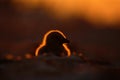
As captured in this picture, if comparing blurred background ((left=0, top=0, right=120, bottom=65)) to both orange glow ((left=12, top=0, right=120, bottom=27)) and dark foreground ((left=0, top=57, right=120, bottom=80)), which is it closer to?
orange glow ((left=12, top=0, right=120, bottom=27))

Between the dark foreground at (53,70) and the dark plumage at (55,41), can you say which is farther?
the dark plumage at (55,41)

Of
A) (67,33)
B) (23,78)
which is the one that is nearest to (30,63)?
(23,78)

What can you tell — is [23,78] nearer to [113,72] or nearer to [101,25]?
[113,72]

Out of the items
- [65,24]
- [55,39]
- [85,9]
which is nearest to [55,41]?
[55,39]

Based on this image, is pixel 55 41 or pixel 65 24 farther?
pixel 65 24

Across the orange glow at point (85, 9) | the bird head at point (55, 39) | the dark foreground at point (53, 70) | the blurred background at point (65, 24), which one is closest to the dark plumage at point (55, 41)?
the bird head at point (55, 39)

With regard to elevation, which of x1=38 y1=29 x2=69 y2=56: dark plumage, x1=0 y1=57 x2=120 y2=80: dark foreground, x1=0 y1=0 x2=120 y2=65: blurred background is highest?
x1=0 y1=0 x2=120 y2=65: blurred background

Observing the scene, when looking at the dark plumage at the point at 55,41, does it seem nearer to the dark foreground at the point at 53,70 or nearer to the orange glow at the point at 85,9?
the dark foreground at the point at 53,70

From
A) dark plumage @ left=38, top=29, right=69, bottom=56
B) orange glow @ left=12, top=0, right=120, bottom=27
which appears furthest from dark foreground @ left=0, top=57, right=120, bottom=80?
orange glow @ left=12, top=0, right=120, bottom=27

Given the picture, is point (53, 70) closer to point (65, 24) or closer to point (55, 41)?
point (55, 41)
